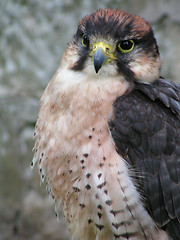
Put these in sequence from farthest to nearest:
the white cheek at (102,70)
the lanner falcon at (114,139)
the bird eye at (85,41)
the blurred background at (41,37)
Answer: the blurred background at (41,37)
the bird eye at (85,41)
the white cheek at (102,70)
the lanner falcon at (114,139)

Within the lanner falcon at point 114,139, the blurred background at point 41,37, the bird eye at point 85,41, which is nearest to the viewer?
the lanner falcon at point 114,139

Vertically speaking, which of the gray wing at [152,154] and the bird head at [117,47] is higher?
the bird head at [117,47]

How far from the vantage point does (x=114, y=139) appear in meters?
2.68

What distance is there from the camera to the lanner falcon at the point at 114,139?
A: 264 cm

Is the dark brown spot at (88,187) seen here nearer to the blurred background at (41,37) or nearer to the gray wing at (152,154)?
the gray wing at (152,154)

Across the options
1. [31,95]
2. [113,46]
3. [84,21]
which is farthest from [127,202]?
[31,95]

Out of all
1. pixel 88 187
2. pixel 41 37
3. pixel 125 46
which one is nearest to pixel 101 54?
pixel 125 46

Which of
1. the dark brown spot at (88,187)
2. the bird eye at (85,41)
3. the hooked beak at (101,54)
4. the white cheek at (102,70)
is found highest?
the bird eye at (85,41)

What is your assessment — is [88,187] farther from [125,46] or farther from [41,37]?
[41,37]

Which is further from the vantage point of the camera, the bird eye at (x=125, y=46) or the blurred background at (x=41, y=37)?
the blurred background at (x=41, y=37)

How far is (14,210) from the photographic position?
5.25m

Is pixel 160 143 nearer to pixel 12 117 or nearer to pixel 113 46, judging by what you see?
pixel 113 46

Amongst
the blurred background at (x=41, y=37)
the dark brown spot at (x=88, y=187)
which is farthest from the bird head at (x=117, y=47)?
the blurred background at (x=41, y=37)

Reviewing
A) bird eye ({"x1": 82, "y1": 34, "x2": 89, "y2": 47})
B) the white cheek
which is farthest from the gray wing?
bird eye ({"x1": 82, "y1": 34, "x2": 89, "y2": 47})
